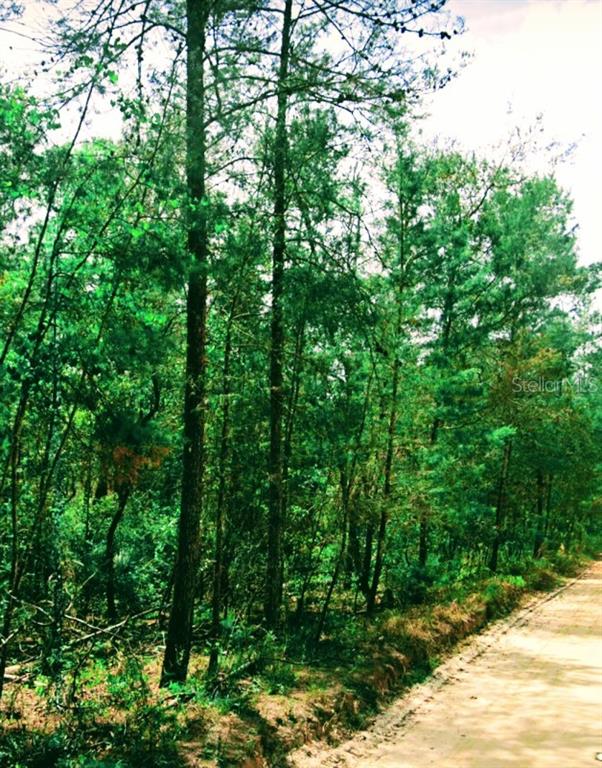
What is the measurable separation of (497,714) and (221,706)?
145 inches

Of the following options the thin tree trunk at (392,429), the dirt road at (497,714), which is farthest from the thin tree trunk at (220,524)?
the thin tree trunk at (392,429)

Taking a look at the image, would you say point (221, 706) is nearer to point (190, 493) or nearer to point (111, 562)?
point (190, 493)

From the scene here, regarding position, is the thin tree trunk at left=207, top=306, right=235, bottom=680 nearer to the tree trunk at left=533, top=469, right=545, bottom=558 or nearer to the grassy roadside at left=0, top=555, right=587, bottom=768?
the grassy roadside at left=0, top=555, right=587, bottom=768

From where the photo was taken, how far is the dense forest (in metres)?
5.88

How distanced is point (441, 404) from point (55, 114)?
470 inches

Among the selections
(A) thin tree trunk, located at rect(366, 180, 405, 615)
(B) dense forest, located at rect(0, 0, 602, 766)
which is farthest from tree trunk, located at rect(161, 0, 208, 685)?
(A) thin tree trunk, located at rect(366, 180, 405, 615)

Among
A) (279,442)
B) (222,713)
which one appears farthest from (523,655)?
(222,713)

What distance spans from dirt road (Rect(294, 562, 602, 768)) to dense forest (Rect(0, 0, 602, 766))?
1.30 m

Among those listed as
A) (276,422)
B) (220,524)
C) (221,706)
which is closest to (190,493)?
(220,524)

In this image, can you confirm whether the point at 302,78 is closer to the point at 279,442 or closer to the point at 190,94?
the point at 190,94

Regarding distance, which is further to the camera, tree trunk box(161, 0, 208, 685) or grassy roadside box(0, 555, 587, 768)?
tree trunk box(161, 0, 208, 685)

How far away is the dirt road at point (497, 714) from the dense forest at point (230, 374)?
1301 mm

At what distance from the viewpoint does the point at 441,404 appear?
1611cm

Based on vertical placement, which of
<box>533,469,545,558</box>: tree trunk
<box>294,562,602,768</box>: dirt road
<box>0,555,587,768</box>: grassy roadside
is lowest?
<box>294,562,602,768</box>: dirt road
